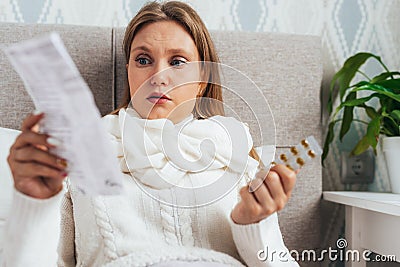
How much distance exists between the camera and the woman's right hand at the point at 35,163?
747 millimetres

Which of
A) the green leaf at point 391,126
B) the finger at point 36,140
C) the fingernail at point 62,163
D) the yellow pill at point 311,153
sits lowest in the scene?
the green leaf at point 391,126

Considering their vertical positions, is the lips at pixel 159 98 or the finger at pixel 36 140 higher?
the finger at pixel 36 140

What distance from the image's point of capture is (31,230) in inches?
34.8

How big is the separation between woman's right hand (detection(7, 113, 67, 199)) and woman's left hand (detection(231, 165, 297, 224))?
327 millimetres

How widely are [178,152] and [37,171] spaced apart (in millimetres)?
465

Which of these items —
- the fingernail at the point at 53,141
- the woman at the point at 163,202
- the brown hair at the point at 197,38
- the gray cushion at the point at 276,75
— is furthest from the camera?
the gray cushion at the point at 276,75

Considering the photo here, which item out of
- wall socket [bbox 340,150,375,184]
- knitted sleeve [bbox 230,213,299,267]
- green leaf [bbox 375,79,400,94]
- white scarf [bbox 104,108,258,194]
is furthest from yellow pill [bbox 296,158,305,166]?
wall socket [bbox 340,150,375,184]

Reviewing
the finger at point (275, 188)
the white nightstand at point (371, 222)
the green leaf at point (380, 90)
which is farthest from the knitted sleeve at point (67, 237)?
the green leaf at point (380, 90)

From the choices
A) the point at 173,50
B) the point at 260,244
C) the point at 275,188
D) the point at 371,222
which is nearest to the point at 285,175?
the point at 275,188

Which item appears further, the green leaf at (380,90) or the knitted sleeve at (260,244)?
the green leaf at (380,90)

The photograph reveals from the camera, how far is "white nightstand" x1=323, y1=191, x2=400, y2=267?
1363mm

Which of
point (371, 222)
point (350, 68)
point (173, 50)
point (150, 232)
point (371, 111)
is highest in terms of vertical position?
point (173, 50)

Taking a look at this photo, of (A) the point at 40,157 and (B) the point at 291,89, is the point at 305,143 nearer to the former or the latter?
(A) the point at 40,157

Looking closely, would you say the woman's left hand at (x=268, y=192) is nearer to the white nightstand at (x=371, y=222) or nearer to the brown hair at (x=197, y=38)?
the brown hair at (x=197, y=38)
